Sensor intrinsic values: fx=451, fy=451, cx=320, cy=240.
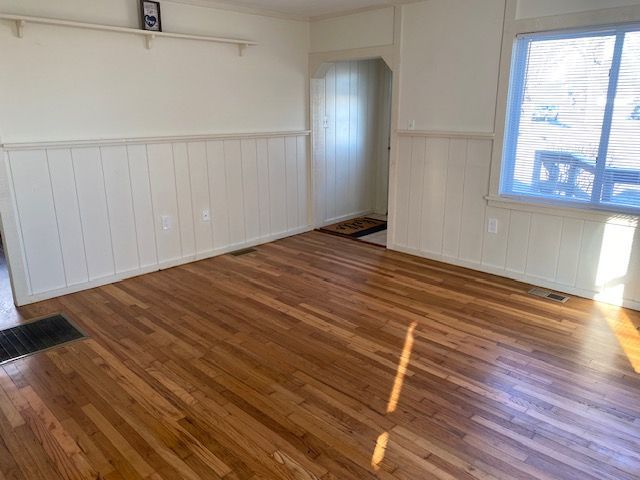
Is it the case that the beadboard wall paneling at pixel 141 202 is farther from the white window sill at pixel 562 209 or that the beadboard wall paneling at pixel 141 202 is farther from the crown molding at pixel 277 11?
the white window sill at pixel 562 209

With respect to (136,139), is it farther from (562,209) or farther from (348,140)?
(562,209)

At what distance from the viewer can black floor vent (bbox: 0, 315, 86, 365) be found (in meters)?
2.83

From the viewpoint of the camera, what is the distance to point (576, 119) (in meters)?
3.40

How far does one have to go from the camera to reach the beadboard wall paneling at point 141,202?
348cm

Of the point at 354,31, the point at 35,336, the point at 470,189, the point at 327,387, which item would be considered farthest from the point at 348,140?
the point at 35,336

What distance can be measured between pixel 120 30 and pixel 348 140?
3.07 m

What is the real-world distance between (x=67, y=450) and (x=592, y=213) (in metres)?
3.67

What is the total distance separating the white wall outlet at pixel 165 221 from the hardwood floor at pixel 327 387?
640 millimetres

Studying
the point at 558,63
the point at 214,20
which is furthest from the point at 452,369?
the point at 214,20

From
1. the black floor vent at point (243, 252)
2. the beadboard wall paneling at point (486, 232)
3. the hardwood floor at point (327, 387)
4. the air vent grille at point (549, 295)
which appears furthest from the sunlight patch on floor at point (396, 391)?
the black floor vent at point (243, 252)

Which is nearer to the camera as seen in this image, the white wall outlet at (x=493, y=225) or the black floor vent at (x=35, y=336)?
the black floor vent at (x=35, y=336)

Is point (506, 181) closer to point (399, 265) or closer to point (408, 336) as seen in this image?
point (399, 265)

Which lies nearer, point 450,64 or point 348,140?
point 450,64

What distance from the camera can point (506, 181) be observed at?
12.8 ft
